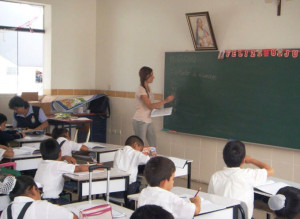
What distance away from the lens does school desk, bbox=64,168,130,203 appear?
3762 millimetres

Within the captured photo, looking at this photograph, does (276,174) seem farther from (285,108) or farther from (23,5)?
(23,5)

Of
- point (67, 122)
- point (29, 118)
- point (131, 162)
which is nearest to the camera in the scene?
point (131, 162)

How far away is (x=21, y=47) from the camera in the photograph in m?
8.09

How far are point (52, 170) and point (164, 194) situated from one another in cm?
150

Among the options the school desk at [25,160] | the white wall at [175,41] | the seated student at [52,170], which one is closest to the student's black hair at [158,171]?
the seated student at [52,170]

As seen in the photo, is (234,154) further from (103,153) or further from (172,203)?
(103,153)

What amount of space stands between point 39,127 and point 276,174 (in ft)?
10.8

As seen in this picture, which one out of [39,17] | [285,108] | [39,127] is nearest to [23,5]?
[39,17]

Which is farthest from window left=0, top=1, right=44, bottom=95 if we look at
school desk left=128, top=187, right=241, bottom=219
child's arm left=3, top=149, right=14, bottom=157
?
school desk left=128, top=187, right=241, bottom=219

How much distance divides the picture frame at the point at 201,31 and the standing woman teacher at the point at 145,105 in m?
0.81

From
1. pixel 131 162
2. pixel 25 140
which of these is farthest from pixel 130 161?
pixel 25 140

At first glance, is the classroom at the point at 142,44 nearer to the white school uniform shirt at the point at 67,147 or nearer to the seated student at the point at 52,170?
the white school uniform shirt at the point at 67,147

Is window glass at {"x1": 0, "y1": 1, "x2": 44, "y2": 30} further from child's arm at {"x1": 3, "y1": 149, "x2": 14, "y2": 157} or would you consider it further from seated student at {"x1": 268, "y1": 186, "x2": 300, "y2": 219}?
seated student at {"x1": 268, "y1": 186, "x2": 300, "y2": 219}

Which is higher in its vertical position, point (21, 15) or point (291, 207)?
point (21, 15)
